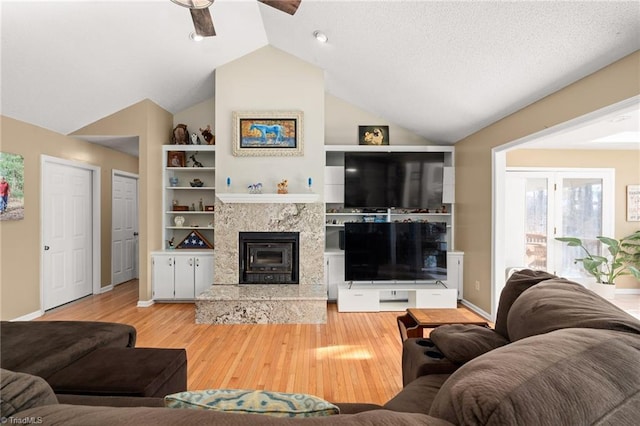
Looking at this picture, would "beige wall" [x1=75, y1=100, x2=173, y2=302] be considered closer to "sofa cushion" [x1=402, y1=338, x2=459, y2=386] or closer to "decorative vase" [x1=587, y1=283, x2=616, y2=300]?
"sofa cushion" [x1=402, y1=338, x2=459, y2=386]

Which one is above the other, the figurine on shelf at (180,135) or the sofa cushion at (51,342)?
the figurine on shelf at (180,135)

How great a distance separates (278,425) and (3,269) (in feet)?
15.5

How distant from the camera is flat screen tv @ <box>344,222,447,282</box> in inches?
188

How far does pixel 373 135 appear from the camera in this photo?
17.9 ft

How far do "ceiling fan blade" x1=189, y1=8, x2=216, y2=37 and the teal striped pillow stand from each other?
8.53 feet

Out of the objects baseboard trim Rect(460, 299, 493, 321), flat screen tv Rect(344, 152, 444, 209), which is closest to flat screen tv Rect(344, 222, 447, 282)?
flat screen tv Rect(344, 152, 444, 209)

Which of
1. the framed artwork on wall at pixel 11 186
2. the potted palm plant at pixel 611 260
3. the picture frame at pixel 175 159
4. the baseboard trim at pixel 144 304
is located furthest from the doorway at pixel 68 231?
the potted palm plant at pixel 611 260

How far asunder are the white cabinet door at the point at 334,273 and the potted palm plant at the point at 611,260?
328cm

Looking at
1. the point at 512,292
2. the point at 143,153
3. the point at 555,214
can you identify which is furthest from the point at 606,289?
the point at 143,153

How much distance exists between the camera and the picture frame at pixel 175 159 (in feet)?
17.5

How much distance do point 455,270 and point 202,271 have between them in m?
3.74

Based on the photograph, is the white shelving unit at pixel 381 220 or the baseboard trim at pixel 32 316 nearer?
the baseboard trim at pixel 32 316

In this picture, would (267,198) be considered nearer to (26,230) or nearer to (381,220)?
(381,220)

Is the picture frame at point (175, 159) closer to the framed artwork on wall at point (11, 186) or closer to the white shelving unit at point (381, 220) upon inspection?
the framed artwork on wall at point (11, 186)
